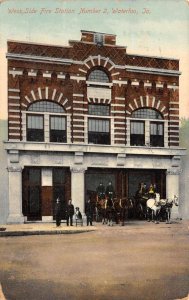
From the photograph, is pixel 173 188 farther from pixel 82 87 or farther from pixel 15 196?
pixel 82 87

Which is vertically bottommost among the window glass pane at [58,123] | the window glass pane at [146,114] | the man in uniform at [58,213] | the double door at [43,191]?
the man in uniform at [58,213]

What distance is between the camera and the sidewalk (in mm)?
14062

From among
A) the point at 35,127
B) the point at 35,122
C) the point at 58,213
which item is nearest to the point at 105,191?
the point at 58,213

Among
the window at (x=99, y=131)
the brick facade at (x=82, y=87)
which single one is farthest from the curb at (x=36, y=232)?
the window at (x=99, y=131)

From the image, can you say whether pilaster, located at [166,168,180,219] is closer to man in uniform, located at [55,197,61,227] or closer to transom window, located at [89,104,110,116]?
man in uniform, located at [55,197,61,227]

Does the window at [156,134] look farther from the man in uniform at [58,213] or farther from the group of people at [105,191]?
the man in uniform at [58,213]

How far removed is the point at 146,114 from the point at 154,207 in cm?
367

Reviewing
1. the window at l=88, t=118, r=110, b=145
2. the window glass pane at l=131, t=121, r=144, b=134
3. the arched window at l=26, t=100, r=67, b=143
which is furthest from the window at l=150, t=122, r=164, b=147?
the arched window at l=26, t=100, r=67, b=143

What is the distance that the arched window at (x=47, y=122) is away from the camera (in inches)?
658

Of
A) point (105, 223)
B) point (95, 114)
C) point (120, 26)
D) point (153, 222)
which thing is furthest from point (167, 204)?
point (120, 26)

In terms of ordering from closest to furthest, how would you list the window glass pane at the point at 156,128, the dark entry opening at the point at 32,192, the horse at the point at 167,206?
the horse at the point at 167,206
the dark entry opening at the point at 32,192
the window glass pane at the point at 156,128

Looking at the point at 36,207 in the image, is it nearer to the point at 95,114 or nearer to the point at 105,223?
the point at 105,223

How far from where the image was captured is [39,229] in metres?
14.8

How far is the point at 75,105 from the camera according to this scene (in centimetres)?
1664
